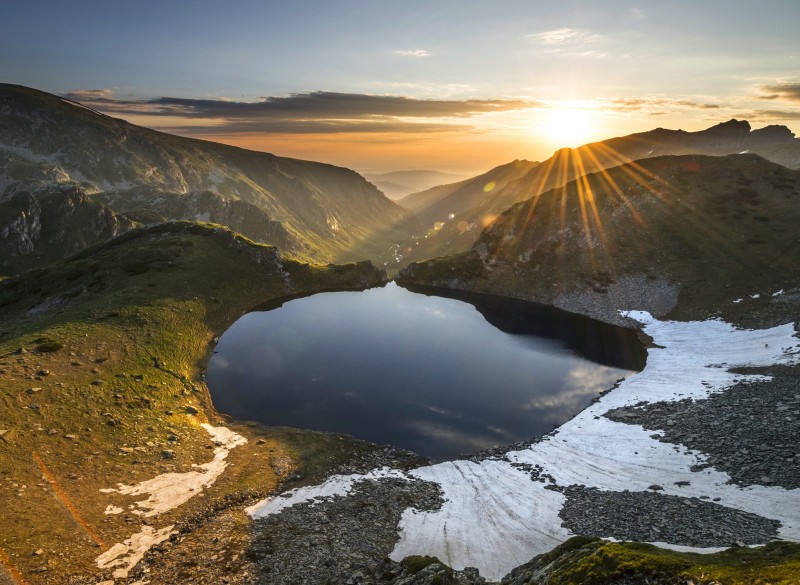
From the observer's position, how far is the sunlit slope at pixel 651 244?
375ft

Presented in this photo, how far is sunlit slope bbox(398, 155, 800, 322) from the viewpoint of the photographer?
375 ft

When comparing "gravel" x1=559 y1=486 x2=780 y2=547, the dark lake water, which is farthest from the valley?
the dark lake water

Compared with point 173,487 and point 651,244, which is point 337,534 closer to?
point 173,487

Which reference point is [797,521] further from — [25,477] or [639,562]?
[25,477]

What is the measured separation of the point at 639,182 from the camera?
520ft

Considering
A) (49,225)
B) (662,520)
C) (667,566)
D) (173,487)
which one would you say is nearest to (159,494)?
(173,487)

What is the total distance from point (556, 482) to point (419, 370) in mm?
39362

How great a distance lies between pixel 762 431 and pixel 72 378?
82.6 meters

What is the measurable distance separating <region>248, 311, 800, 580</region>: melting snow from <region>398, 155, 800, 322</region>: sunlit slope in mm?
43557

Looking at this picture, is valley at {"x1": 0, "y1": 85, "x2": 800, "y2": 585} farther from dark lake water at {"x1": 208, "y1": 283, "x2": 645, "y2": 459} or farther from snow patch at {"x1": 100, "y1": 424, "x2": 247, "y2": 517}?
dark lake water at {"x1": 208, "y1": 283, "x2": 645, "y2": 459}

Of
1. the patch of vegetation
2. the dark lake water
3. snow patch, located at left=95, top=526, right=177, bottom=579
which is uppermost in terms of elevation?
the patch of vegetation

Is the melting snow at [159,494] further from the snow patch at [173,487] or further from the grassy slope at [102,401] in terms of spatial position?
the grassy slope at [102,401]

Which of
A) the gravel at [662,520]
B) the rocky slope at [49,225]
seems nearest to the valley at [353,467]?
the gravel at [662,520]

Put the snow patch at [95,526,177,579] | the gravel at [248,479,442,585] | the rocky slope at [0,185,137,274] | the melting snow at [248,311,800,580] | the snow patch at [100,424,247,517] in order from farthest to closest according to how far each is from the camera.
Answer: the rocky slope at [0,185,137,274]
the snow patch at [100,424,247,517]
the melting snow at [248,311,800,580]
the gravel at [248,479,442,585]
the snow patch at [95,526,177,579]
